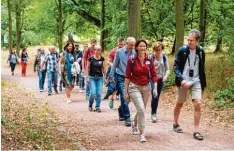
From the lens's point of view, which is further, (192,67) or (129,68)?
(192,67)

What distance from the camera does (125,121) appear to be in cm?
1024

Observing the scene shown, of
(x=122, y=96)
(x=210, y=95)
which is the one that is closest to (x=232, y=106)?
(x=210, y=95)

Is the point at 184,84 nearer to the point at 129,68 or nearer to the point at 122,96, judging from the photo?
the point at 129,68

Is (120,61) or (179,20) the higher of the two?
(179,20)

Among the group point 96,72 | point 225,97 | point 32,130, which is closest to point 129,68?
point 32,130

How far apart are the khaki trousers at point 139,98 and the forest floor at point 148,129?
0.42m

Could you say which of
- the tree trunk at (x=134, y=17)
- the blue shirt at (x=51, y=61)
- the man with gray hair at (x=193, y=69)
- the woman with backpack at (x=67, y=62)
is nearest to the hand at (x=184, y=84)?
the man with gray hair at (x=193, y=69)

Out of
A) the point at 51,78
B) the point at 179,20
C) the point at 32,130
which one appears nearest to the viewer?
the point at 32,130

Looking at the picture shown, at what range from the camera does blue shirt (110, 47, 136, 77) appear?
1009cm

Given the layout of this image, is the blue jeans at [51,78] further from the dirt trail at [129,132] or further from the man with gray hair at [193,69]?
the man with gray hair at [193,69]

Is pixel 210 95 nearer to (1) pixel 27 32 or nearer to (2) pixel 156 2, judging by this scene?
(2) pixel 156 2

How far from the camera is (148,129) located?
980 cm

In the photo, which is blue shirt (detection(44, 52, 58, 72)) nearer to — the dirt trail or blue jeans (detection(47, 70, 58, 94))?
blue jeans (detection(47, 70, 58, 94))

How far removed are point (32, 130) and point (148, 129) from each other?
2500 millimetres
